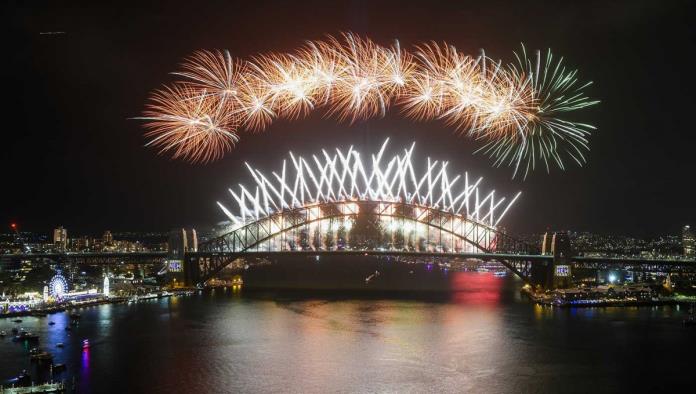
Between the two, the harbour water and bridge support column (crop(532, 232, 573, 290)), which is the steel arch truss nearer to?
bridge support column (crop(532, 232, 573, 290))

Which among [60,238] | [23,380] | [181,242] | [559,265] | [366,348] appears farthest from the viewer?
[60,238]

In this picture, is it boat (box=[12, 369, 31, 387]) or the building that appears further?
the building

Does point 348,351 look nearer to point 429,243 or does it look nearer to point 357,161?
point 357,161

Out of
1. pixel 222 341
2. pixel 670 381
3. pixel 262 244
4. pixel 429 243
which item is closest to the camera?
pixel 670 381

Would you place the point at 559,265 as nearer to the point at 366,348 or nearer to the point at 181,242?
the point at 366,348

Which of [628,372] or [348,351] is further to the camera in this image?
[348,351]

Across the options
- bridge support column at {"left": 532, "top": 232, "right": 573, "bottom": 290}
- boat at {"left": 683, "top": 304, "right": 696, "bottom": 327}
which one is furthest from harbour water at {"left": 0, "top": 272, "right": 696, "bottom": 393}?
bridge support column at {"left": 532, "top": 232, "right": 573, "bottom": 290}

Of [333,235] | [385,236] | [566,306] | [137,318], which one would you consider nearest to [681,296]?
[566,306]

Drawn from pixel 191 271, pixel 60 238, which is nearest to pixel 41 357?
pixel 191 271
